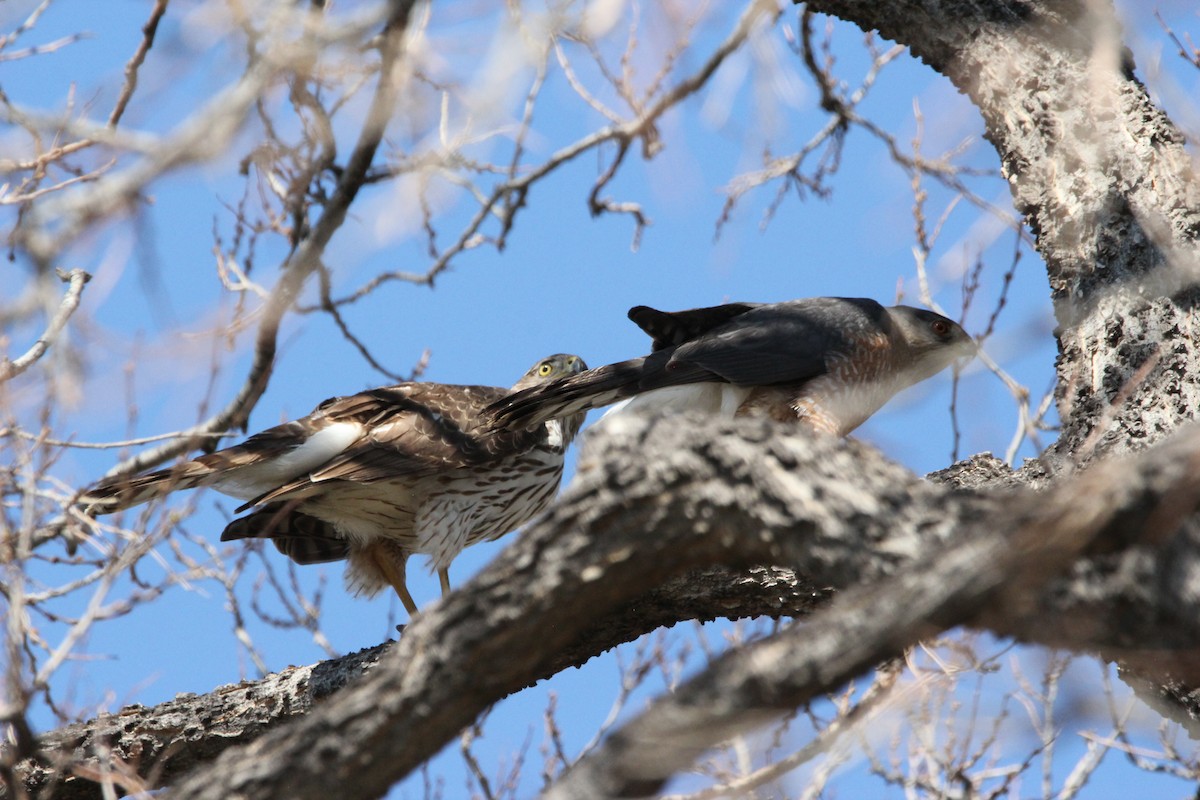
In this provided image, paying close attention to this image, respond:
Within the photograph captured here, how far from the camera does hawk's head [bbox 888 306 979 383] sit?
5.52 metres

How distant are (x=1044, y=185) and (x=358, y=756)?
313 cm

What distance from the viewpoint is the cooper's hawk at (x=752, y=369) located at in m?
4.96

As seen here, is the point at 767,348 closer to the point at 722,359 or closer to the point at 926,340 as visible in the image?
the point at 722,359

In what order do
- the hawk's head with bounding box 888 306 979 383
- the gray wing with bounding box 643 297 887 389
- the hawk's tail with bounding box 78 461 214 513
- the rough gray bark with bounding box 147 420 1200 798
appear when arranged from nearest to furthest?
the rough gray bark with bounding box 147 420 1200 798, the hawk's tail with bounding box 78 461 214 513, the gray wing with bounding box 643 297 887 389, the hawk's head with bounding box 888 306 979 383

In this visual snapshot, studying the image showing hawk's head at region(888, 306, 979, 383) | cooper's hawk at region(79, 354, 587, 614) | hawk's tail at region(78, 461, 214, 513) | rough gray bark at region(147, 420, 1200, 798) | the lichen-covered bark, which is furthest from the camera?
hawk's head at region(888, 306, 979, 383)

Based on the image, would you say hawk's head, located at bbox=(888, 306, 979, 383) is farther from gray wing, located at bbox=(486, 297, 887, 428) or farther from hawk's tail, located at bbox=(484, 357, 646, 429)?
hawk's tail, located at bbox=(484, 357, 646, 429)

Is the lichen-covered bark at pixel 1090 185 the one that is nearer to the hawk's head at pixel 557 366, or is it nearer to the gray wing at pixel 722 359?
the gray wing at pixel 722 359

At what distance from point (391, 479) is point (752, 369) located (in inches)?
70.7

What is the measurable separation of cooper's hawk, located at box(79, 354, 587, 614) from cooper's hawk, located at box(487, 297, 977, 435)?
0.45 meters

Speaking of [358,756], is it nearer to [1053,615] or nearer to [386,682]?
[386,682]

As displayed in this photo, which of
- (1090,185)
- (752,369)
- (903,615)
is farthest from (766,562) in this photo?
(752,369)

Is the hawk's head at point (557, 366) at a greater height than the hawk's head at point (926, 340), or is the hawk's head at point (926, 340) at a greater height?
the hawk's head at point (557, 366)

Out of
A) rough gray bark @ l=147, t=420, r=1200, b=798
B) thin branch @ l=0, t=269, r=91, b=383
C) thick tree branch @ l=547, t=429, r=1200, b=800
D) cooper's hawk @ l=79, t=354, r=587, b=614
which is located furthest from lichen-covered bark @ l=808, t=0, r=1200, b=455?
thin branch @ l=0, t=269, r=91, b=383

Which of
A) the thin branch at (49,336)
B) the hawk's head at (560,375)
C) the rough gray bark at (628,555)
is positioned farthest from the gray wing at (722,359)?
the rough gray bark at (628,555)
